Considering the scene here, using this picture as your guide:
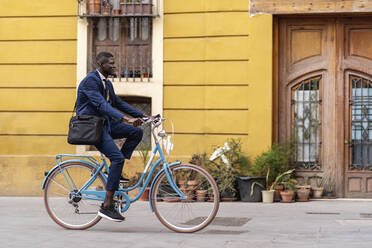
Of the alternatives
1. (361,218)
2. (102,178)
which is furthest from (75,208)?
(361,218)

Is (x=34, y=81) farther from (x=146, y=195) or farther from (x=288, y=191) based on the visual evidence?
(x=288, y=191)

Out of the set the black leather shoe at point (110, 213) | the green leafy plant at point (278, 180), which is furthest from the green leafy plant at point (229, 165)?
the black leather shoe at point (110, 213)

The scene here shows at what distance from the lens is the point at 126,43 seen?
11.6 meters

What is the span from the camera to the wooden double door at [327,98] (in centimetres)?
1079

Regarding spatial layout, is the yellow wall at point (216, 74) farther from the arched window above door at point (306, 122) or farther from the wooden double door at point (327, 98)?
A: the arched window above door at point (306, 122)

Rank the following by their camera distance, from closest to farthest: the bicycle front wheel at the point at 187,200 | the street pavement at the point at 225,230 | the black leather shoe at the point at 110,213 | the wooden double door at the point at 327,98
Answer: the street pavement at the point at 225,230
the bicycle front wheel at the point at 187,200
the black leather shoe at the point at 110,213
the wooden double door at the point at 327,98

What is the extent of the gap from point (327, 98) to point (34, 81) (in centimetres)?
527

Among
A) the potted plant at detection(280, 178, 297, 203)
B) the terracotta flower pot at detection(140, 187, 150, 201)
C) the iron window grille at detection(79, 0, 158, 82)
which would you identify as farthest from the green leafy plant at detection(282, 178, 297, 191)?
the iron window grille at detection(79, 0, 158, 82)

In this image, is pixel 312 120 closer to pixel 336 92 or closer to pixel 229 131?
pixel 336 92

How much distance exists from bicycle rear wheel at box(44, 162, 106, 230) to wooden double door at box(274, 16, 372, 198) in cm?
487

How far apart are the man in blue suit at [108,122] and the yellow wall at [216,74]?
4.14 meters

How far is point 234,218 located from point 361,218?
1655 mm

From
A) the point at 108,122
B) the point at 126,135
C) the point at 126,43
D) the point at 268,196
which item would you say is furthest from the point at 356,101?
the point at 108,122

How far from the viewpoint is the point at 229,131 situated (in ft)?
35.9
